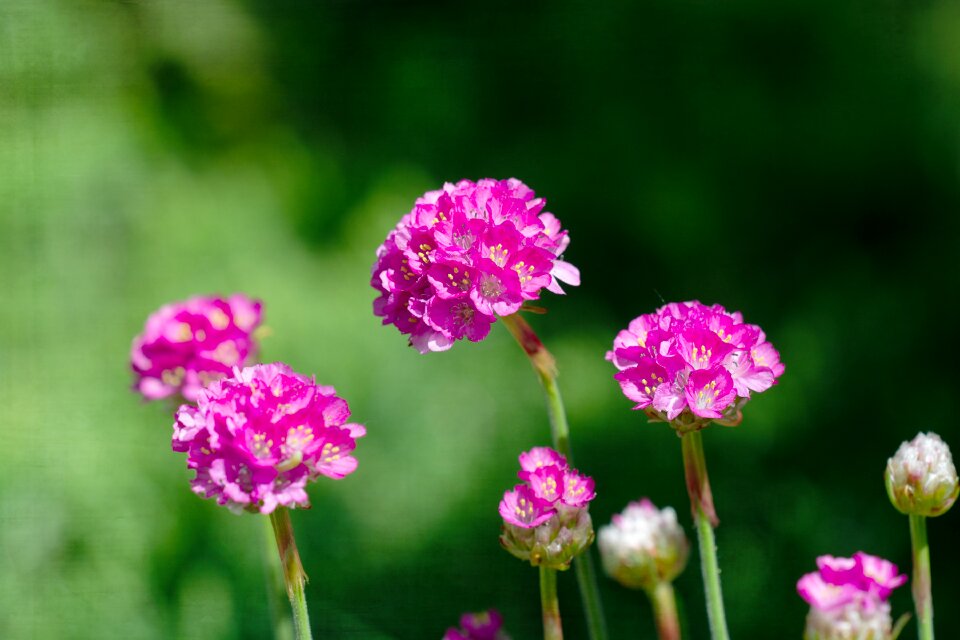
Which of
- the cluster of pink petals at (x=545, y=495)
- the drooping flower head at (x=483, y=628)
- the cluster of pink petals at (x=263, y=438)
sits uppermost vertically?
the cluster of pink petals at (x=263, y=438)

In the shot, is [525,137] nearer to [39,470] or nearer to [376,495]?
[376,495]

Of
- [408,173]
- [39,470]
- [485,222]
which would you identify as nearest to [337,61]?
[408,173]

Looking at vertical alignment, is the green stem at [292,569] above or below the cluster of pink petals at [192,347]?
below

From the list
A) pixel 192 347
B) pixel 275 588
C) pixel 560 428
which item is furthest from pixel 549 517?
pixel 192 347

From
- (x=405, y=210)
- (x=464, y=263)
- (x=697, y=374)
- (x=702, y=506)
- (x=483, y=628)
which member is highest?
(x=405, y=210)

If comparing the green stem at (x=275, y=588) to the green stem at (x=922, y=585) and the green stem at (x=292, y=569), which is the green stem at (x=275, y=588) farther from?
the green stem at (x=922, y=585)

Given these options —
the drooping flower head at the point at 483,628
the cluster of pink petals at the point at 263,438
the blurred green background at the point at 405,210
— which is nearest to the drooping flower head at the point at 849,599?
the drooping flower head at the point at 483,628

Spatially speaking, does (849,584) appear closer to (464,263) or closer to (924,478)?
(924,478)
